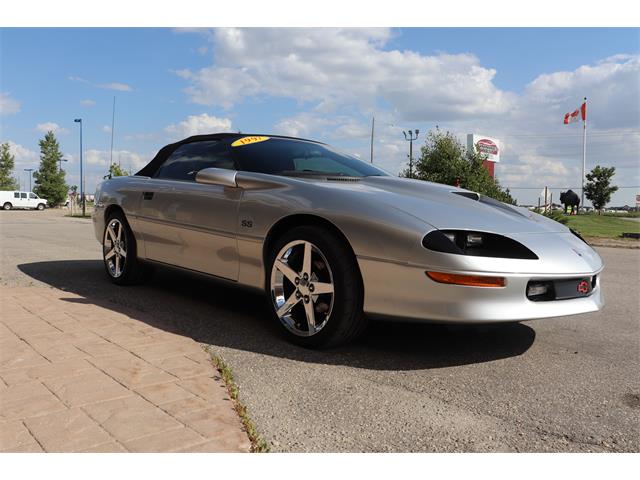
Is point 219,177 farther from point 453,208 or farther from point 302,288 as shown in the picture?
point 453,208

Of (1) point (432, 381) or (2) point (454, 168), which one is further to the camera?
(2) point (454, 168)

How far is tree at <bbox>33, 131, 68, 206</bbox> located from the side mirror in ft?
195

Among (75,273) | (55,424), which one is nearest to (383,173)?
(55,424)

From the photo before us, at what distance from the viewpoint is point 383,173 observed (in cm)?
460

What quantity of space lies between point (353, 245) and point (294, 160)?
1253mm

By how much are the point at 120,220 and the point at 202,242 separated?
154cm

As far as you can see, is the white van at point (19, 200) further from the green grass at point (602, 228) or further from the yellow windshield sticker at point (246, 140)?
the yellow windshield sticker at point (246, 140)

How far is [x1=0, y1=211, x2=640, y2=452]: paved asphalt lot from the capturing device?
2279 mm

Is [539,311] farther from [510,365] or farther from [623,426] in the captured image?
[623,426]

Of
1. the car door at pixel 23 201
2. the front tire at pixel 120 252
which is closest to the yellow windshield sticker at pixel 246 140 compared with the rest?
the front tire at pixel 120 252

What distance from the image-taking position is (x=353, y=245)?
3197 mm

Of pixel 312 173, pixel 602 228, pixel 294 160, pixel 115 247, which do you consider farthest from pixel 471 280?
pixel 602 228

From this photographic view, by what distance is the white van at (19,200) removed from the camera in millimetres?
50406

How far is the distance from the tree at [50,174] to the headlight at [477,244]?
200ft
